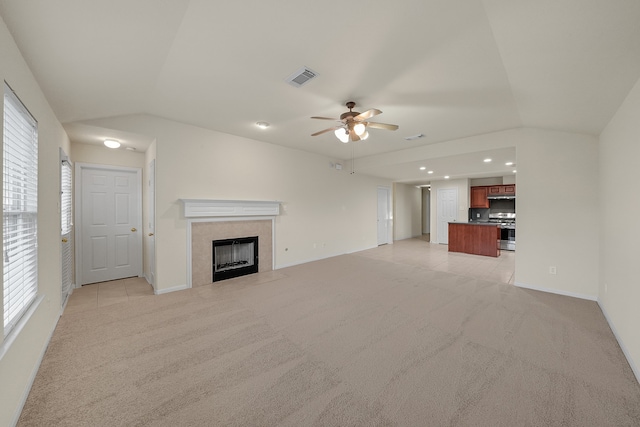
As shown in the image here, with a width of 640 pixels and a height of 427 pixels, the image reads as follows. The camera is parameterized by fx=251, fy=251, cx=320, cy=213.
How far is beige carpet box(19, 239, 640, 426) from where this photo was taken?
162cm

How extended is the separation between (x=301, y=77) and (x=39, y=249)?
2.84 meters

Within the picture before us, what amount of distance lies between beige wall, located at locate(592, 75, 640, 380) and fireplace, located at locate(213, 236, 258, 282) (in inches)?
193

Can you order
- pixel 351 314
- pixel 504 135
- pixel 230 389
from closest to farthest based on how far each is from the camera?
pixel 230 389 < pixel 351 314 < pixel 504 135

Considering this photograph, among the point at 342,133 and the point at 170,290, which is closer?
the point at 342,133

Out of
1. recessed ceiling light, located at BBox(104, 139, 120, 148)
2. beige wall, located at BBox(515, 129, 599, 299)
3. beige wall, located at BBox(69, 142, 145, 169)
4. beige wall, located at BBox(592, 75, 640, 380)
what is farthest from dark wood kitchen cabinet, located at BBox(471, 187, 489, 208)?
recessed ceiling light, located at BBox(104, 139, 120, 148)

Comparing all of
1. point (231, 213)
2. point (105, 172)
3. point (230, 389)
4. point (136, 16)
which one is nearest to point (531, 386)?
point (230, 389)

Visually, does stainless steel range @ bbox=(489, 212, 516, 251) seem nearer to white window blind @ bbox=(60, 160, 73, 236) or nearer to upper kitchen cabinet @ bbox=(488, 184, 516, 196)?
upper kitchen cabinet @ bbox=(488, 184, 516, 196)

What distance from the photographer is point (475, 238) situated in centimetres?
695

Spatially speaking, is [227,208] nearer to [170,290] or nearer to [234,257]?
[234,257]

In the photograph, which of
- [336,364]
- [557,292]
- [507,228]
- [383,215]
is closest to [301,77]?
[336,364]

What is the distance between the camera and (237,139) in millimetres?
4762

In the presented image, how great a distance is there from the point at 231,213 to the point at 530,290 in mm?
5140

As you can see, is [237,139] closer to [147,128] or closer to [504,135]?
[147,128]

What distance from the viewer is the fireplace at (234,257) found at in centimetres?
454
